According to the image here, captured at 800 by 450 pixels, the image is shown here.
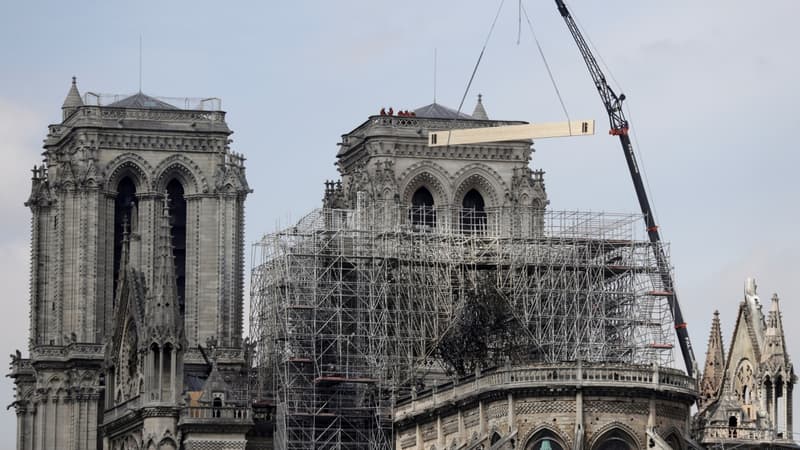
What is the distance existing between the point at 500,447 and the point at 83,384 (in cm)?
4037

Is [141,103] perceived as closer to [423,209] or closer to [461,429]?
[423,209]

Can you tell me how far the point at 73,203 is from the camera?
6053 inches

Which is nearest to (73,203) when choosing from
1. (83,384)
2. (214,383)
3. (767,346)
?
(83,384)

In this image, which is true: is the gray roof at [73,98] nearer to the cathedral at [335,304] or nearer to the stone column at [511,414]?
the cathedral at [335,304]

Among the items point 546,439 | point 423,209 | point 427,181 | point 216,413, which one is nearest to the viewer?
point 546,439

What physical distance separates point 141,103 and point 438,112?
52.6 ft

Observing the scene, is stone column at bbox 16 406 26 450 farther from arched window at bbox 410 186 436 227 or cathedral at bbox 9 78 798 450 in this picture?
arched window at bbox 410 186 436 227

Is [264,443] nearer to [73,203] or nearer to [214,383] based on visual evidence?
[214,383]

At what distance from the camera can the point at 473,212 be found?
150 meters

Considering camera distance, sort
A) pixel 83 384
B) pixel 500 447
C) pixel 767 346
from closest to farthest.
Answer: pixel 500 447
pixel 767 346
pixel 83 384

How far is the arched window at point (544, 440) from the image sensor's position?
118125mm

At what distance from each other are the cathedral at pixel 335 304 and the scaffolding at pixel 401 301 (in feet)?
0.44

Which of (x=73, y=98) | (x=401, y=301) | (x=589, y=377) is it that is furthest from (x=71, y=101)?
(x=589, y=377)

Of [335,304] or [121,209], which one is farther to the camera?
[121,209]
